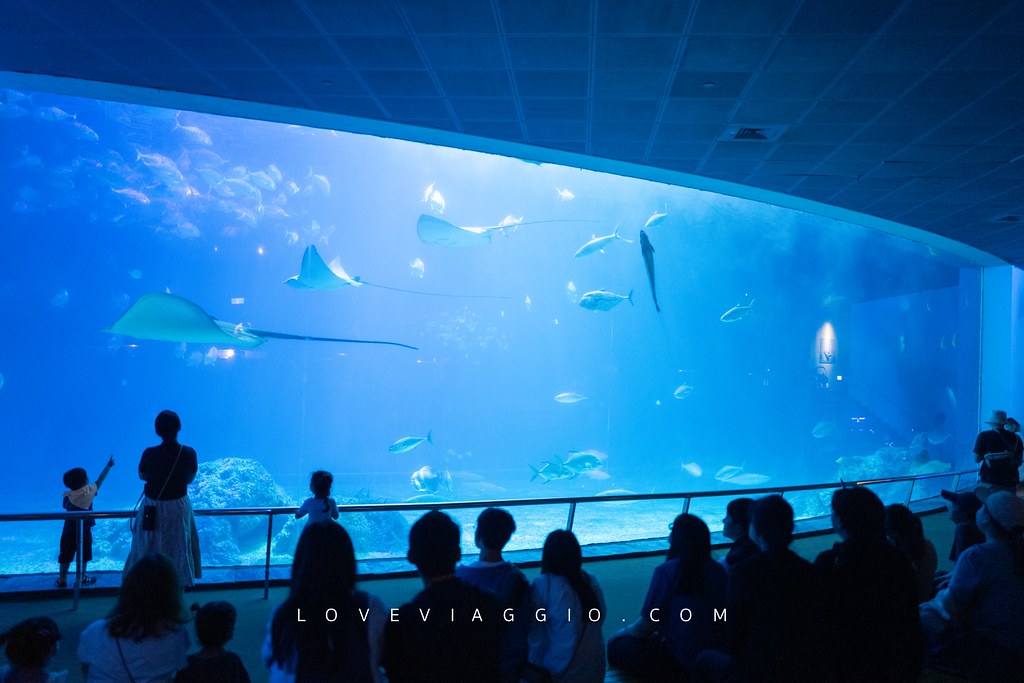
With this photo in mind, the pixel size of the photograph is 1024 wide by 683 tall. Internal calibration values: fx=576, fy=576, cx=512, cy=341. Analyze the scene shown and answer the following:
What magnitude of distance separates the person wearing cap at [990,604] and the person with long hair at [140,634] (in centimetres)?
293

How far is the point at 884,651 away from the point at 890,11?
3.28 meters

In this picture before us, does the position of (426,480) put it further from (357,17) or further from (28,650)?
(28,650)

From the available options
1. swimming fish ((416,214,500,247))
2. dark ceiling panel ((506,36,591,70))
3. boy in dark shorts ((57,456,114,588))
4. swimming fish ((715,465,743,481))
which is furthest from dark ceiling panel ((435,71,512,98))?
swimming fish ((715,465,743,481))

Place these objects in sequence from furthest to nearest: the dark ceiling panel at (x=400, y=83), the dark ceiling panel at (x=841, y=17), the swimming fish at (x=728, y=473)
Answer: the swimming fish at (x=728, y=473) < the dark ceiling panel at (x=400, y=83) < the dark ceiling panel at (x=841, y=17)

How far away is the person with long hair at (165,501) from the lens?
2.87 m

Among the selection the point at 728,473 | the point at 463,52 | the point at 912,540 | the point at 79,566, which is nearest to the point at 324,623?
the point at 912,540

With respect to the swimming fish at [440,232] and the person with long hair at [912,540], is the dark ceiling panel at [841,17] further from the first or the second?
the swimming fish at [440,232]

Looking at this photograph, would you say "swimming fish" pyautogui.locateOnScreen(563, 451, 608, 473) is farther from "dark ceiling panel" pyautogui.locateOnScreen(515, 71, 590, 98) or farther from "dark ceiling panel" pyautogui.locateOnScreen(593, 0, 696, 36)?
"dark ceiling panel" pyautogui.locateOnScreen(593, 0, 696, 36)

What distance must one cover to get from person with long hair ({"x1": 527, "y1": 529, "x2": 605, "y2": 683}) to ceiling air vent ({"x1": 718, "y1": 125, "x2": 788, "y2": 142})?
13.5 feet

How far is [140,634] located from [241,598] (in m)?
2.04

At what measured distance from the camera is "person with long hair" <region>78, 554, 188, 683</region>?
165cm

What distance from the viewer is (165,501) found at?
9.59 ft

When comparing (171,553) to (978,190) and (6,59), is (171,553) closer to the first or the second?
(6,59)

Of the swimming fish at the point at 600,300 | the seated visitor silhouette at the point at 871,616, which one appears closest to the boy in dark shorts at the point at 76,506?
the seated visitor silhouette at the point at 871,616
